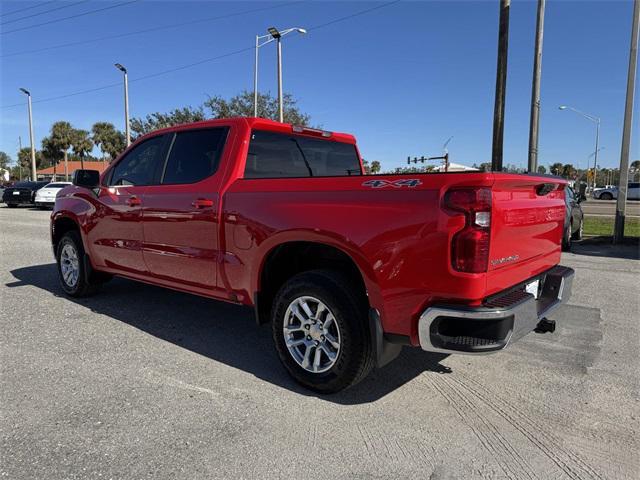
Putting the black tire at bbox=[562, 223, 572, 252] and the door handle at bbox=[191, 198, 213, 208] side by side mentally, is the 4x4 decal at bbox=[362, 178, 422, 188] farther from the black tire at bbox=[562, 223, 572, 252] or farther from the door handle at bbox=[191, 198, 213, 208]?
the black tire at bbox=[562, 223, 572, 252]

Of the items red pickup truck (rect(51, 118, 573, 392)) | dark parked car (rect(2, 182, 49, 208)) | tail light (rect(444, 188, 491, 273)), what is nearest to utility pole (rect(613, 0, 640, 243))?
red pickup truck (rect(51, 118, 573, 392))

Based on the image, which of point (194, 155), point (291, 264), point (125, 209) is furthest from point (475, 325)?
point (125, 209)

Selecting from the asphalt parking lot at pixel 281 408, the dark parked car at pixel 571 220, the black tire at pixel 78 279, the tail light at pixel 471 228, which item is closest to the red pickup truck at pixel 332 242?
the tail light at pixel 471 228

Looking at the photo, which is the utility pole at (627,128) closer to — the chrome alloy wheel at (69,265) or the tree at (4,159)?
the chrome alloy wheel at (69,265)

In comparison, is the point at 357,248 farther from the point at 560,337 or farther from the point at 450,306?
the point at 560,337

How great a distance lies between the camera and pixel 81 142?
204 feet

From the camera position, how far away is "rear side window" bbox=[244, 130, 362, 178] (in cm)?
418

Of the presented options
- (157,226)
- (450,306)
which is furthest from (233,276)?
(450,306)

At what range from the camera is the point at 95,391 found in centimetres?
340

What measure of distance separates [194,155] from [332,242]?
1.94 m

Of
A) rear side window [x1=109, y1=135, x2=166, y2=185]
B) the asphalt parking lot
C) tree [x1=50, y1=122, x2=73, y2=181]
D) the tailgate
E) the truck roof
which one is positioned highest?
tree [x1=50, y1=122, x2=73, y2=181]

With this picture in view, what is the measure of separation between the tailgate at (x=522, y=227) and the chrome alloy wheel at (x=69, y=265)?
4965mm

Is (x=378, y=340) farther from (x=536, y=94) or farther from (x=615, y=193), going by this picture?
(x=615, y=193)

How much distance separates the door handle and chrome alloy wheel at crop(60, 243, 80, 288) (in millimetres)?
2579
